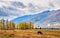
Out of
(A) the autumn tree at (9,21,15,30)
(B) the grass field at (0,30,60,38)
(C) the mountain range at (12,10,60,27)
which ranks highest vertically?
(C) the mountain range at (12,10,60,27)

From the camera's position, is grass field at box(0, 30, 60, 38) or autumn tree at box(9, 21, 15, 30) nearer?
grass field at box(0, 30, 60, 38)

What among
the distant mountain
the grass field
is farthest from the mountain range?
the grass field

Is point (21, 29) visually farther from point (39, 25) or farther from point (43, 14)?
point (43, 14)

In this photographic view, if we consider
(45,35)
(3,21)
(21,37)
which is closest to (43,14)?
(45,35)

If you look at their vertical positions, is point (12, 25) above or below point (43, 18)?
below

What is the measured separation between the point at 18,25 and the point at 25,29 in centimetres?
19

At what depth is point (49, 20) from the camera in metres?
2.91

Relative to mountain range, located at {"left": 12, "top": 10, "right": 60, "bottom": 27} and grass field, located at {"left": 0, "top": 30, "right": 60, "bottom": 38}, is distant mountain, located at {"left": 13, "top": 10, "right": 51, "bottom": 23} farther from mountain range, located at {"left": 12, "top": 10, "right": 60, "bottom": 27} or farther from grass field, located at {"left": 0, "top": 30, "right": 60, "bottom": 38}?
grass field, located at {"left": 0, "top": 30, "right": 60, "bottom": 38}

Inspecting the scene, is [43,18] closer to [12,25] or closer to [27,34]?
[27,34]

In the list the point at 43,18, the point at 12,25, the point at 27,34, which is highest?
the point at 43,18

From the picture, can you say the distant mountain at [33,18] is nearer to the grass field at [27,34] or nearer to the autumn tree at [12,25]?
the autumn tree at [12,25]

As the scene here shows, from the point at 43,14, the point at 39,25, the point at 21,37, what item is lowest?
the point at 21,37

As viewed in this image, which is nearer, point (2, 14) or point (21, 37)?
point (21, 37)

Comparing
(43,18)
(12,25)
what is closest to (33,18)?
(43,18)
